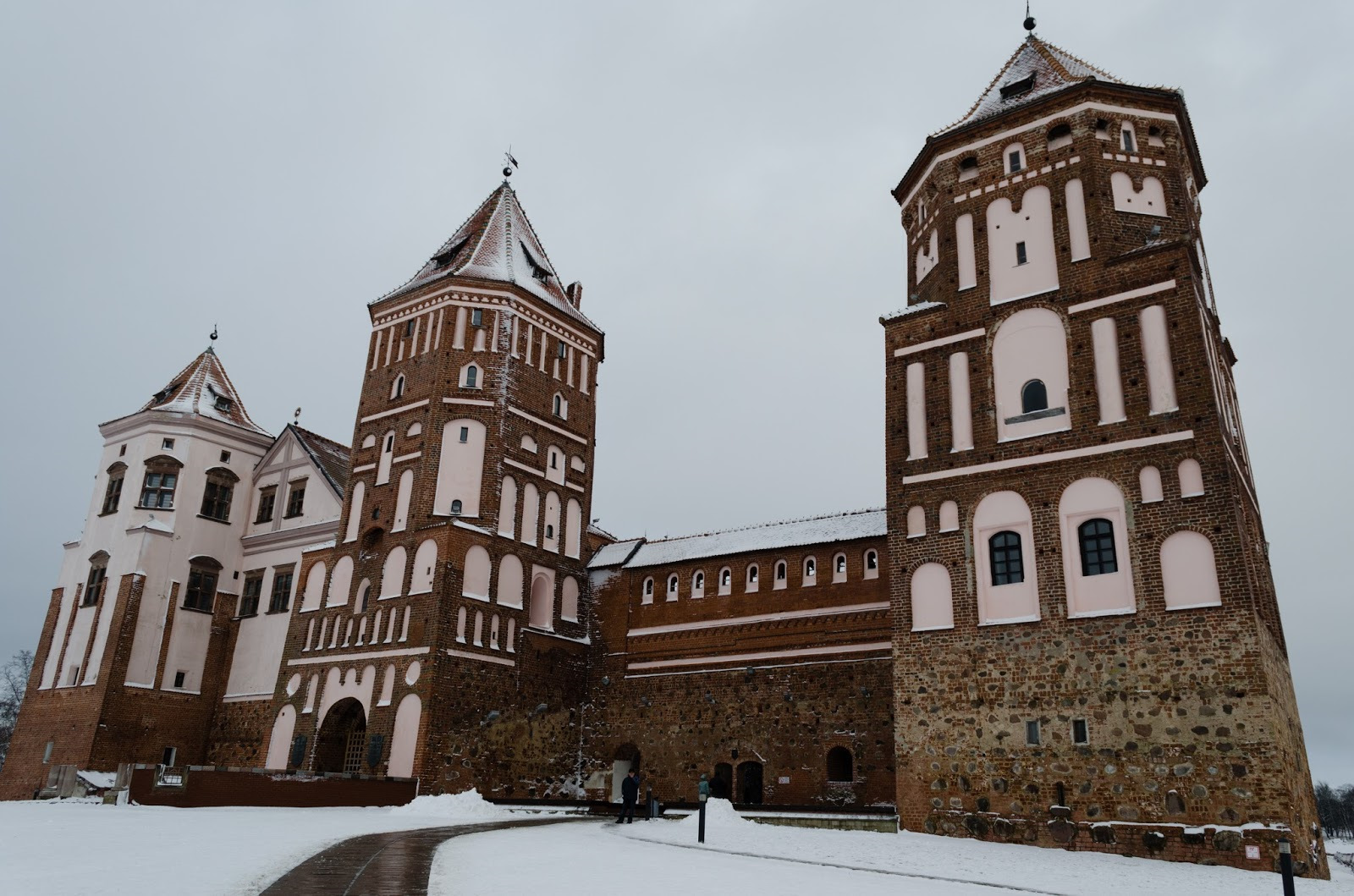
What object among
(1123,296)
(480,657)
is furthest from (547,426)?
(1123,296)

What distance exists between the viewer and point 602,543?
37.8m

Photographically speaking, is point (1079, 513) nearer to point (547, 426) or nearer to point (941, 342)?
point (941, 342)

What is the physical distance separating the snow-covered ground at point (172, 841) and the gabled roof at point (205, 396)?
52.5 ft

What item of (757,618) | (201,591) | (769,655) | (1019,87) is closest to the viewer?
(1019,87)

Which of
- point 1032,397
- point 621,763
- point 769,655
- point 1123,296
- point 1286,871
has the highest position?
point 1123,296

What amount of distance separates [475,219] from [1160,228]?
23.9 metres

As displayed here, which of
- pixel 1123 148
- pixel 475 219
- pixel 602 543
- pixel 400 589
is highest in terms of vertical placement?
pixel 475 219

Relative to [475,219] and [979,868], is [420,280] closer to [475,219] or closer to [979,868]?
[475,219]

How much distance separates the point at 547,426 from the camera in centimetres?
3334

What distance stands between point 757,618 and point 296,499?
1763cm

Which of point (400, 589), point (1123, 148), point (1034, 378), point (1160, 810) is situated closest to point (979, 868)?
point (1160, 810)

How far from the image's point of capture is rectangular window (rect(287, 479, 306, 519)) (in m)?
35.1

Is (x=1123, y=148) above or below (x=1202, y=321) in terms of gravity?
above

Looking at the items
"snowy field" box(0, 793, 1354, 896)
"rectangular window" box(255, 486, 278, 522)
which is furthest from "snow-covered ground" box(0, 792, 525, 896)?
"rectangular window" box(255, 486, 278, 522)
